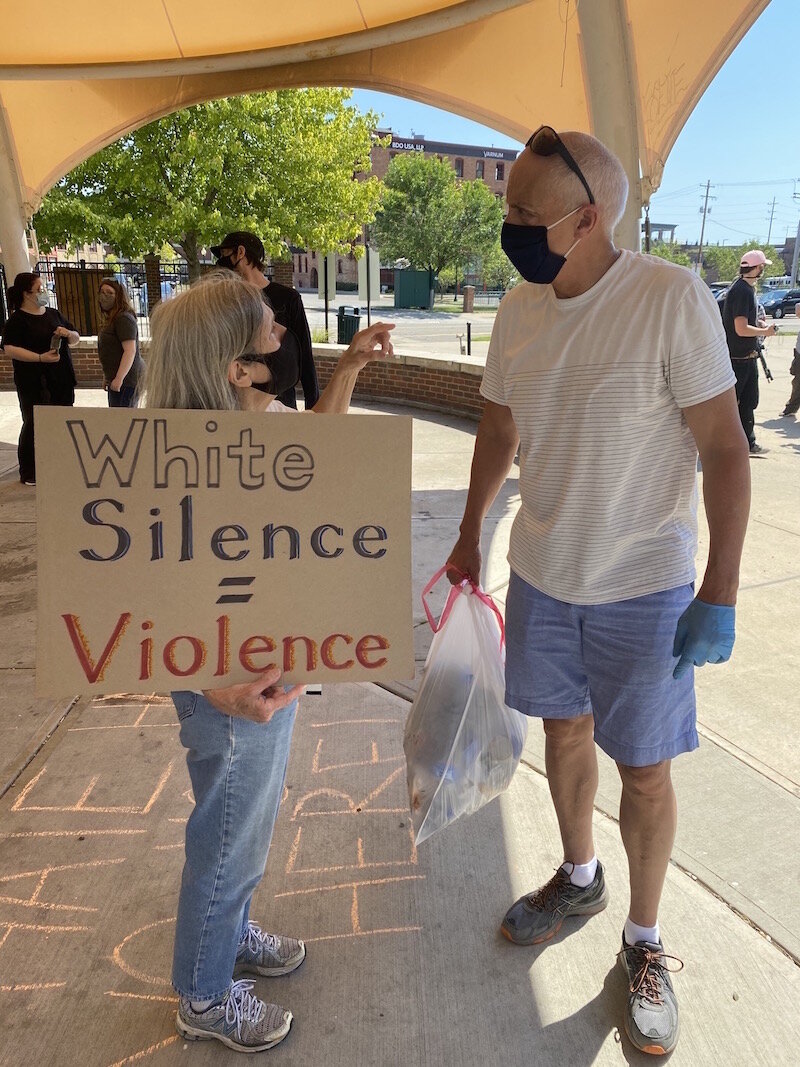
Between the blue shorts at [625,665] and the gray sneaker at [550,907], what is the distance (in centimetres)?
56

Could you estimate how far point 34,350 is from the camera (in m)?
6.50

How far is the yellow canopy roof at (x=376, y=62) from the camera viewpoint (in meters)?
5.16

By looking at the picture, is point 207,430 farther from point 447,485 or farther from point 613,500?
point 447,485

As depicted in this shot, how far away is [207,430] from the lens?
153cm

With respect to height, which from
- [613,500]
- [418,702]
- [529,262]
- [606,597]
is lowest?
[418,702]

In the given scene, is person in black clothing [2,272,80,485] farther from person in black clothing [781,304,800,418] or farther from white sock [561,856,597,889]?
person in black clothing [781,304,800,418]

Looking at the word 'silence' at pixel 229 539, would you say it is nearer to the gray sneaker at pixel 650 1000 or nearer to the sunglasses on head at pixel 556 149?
the sunglasses on head at pixel 556 149

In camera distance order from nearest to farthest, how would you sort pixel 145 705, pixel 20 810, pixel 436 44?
1. pixel 20 810
2. pixel 145 705
3. pixel 436 44

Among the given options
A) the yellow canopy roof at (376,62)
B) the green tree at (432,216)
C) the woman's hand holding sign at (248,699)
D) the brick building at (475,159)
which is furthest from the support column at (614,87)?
the brick building at (475,159)

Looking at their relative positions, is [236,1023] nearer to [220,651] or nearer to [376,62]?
[220,651]

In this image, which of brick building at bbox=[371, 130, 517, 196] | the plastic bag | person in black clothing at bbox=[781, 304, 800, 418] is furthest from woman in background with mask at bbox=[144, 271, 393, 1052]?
brick building at bbox=[371, 130, 517, 196]

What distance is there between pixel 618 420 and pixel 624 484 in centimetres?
15

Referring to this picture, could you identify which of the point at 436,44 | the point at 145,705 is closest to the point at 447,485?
the point at 436,44

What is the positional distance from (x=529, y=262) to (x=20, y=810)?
95.5 inches
